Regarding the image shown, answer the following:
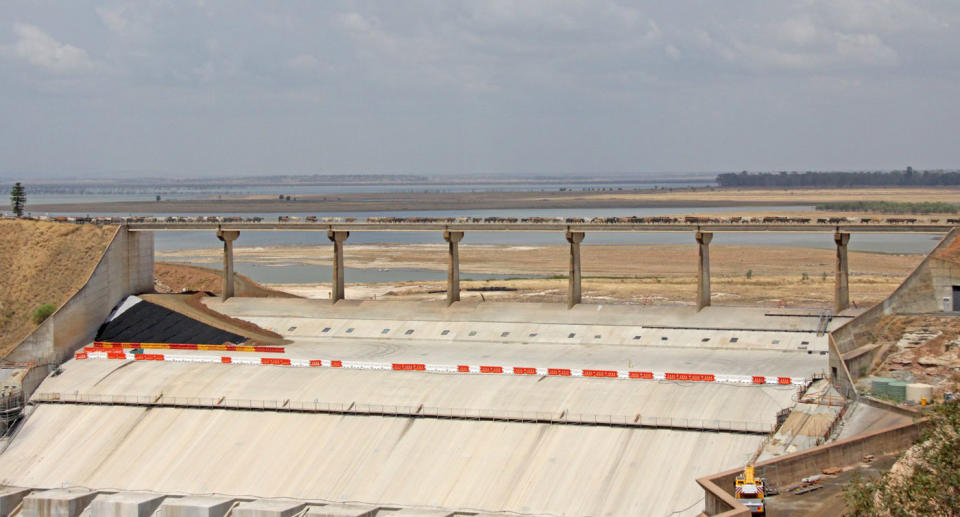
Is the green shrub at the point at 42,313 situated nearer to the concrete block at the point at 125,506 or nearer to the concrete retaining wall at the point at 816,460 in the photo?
the concrete block at the point at 125,506

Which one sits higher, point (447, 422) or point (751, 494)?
point (751, 494)

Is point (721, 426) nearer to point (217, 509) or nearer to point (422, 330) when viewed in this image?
point (217, 509)

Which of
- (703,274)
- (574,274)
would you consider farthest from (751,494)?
(574,274)

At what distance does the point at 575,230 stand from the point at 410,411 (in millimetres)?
26640

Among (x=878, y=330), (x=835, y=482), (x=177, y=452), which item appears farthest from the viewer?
(x=878, y=330)

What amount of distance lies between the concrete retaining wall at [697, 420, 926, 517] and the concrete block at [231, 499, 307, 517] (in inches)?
700

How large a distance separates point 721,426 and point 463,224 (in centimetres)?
3540

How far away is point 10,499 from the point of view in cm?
5906

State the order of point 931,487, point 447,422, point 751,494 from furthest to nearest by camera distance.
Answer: point 447,422
point 751,494
point 931,487

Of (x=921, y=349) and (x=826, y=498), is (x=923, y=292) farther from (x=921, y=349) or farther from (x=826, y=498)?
(x=826, y=498)

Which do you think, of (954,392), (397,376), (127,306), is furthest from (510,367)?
(127,306)

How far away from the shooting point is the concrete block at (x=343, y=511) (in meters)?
52.5

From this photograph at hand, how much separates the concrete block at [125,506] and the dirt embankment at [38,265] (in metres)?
28.6

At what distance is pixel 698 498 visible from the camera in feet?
170
